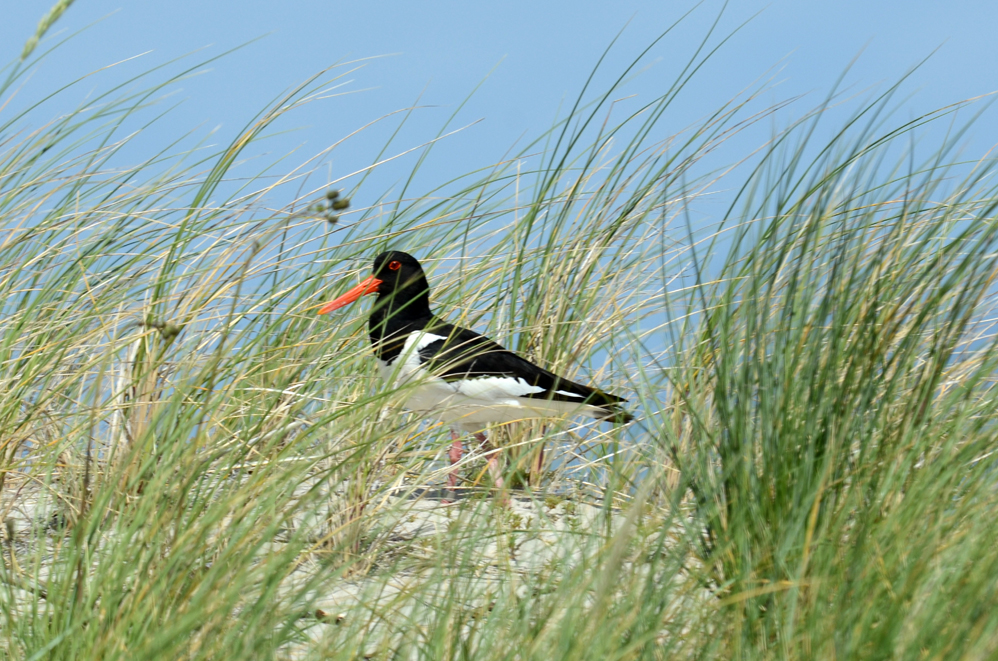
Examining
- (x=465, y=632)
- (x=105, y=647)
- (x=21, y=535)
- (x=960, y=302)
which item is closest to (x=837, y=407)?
(x=960, y=302)

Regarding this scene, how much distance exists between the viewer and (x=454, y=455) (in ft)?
14.5

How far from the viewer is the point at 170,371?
3594 millimetres

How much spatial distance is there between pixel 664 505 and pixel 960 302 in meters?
1.28

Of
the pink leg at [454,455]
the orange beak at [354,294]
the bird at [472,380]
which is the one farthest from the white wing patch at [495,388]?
the orange beak at [354,294]

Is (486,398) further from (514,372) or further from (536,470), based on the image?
(536,470)

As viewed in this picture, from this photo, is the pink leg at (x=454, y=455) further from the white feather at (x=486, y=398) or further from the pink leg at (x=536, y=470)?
the pink leg at (x=536, y=470)

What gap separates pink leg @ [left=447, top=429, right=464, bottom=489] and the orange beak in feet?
2.53

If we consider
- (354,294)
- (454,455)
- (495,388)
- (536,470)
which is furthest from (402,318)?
(536,470)

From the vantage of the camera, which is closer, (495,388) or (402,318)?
(495,388)

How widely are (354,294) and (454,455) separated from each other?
0.85 metres

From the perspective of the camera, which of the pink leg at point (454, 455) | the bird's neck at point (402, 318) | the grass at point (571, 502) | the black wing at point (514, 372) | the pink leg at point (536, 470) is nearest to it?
the grass at point (571, 502)

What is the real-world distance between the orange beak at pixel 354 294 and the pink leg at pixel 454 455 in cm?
77

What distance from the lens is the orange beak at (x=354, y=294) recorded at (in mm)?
4395

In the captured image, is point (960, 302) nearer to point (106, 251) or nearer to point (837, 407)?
point (837, 407)
